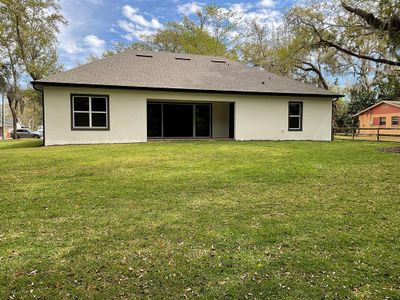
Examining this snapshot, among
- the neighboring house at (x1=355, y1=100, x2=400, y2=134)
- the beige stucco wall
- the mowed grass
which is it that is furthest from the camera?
the neighboring house at (x1=355, y1=100, x2=400, y2=134)

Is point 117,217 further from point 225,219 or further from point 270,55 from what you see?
point 270,55

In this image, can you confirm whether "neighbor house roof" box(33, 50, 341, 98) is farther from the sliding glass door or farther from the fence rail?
the fence rail

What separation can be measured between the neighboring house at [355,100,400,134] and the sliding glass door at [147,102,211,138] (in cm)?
2307

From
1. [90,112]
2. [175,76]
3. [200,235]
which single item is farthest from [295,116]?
[200,235]

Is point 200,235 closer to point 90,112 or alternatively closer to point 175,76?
point 90,112

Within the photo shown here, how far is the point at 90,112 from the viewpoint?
574 inches

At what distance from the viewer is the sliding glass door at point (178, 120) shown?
17547 millimetres

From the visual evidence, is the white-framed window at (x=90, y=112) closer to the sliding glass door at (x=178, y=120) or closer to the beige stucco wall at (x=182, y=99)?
the beige stucco wall at (x=182, y=99)

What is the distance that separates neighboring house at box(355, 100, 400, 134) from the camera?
3306 cm

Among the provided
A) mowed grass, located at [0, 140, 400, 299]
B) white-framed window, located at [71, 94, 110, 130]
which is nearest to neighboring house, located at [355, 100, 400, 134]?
white-framed window, located at [71, 94, 110, 130]

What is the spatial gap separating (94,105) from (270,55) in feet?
76.4

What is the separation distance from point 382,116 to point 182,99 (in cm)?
2789

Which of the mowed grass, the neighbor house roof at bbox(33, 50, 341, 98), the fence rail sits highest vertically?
the neighbor house roof at bbox(33, 50, 341, 98)

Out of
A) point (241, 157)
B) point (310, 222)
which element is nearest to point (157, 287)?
point (310, 222)
